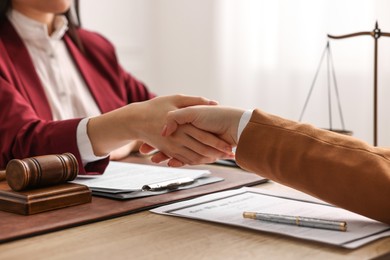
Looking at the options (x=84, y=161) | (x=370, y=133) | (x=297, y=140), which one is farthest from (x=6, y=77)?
(x=370, y=133)

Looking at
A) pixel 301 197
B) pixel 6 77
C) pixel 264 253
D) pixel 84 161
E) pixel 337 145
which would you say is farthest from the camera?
pixel 6 77

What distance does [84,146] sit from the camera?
148cm

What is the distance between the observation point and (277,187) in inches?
53.4

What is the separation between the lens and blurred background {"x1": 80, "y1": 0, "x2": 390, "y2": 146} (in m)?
2.47

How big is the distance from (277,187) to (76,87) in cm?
90

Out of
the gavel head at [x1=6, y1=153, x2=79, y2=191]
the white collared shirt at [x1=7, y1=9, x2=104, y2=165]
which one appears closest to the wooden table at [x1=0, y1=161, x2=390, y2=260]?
the gavel head at [x1=6, y1=153, x2=79, y2=191]

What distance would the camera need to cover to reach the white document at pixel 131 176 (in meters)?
1.29

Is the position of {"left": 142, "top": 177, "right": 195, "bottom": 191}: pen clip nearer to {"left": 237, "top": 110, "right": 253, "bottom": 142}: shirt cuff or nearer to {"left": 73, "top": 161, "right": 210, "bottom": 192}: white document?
{"left": 73, "top": 161, "right": 210, "bottom": 192}: white document

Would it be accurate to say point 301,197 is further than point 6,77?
No

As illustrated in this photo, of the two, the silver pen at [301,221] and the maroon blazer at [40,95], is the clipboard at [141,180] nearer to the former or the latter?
the maroon blazer at [40,95]

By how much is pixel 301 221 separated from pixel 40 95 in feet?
3.57

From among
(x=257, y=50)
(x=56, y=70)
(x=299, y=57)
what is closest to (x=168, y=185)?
(x=56, y=70)

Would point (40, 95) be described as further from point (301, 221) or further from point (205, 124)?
point (301, 221)

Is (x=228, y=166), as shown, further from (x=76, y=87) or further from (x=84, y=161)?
(x=76, y=87)
